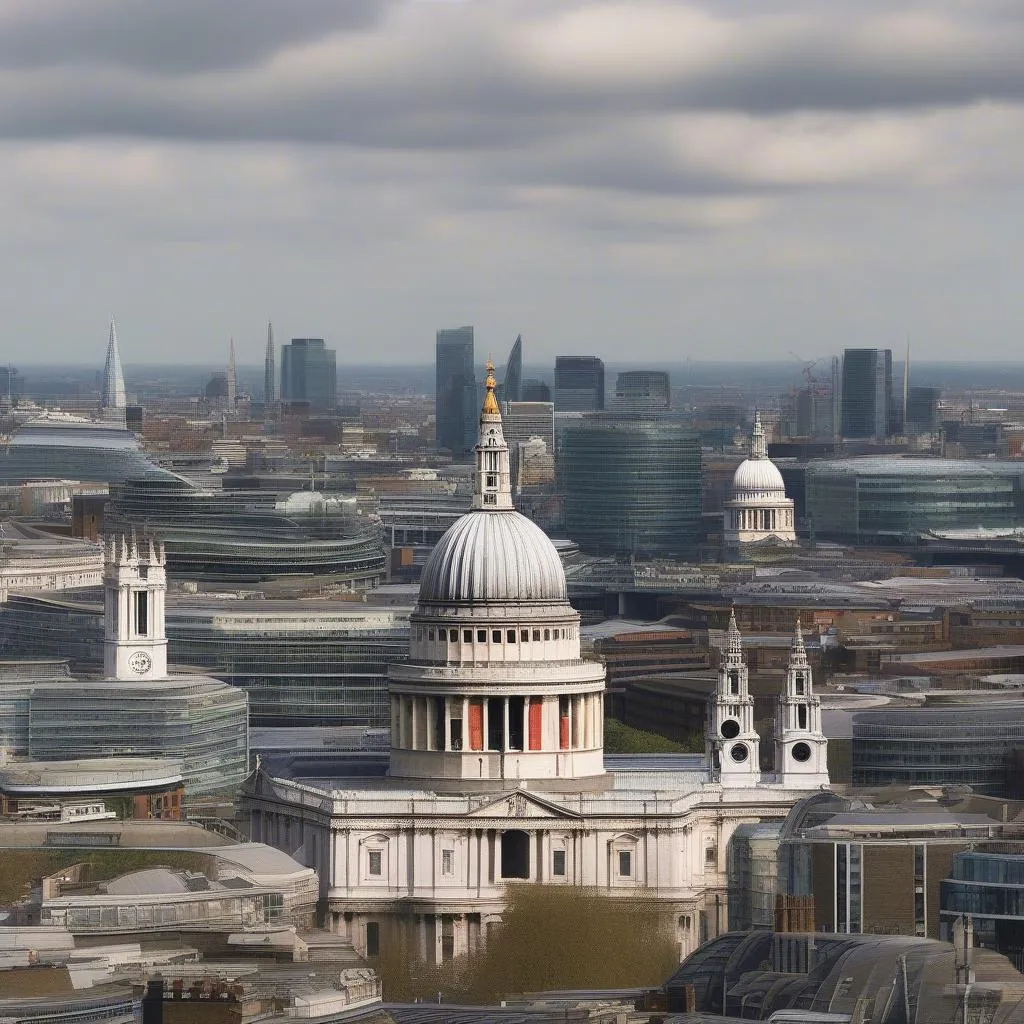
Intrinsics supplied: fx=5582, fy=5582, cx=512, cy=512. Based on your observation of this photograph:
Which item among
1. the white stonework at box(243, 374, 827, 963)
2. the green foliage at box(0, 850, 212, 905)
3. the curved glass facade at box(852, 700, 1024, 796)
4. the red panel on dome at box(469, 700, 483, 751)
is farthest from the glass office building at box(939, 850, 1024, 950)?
the curved glass facade at box(852, 700, 1024, 796)

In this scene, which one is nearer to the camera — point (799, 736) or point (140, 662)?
point (799, 736)

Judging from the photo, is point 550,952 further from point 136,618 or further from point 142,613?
point 136,618

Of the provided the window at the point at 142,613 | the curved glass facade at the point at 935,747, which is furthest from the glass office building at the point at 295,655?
the curved glass facade at the point at 935,747

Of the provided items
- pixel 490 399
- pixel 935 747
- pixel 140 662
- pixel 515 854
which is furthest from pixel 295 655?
pixel 515 854

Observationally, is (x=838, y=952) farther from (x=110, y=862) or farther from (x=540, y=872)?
(x=540, y=872)

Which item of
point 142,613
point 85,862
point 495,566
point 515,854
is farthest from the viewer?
point 142,613

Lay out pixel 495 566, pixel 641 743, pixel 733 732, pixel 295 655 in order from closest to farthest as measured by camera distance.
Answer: pixel 495 566 < pixel 733 732 < pixel 641 743 < pixel 295 655
